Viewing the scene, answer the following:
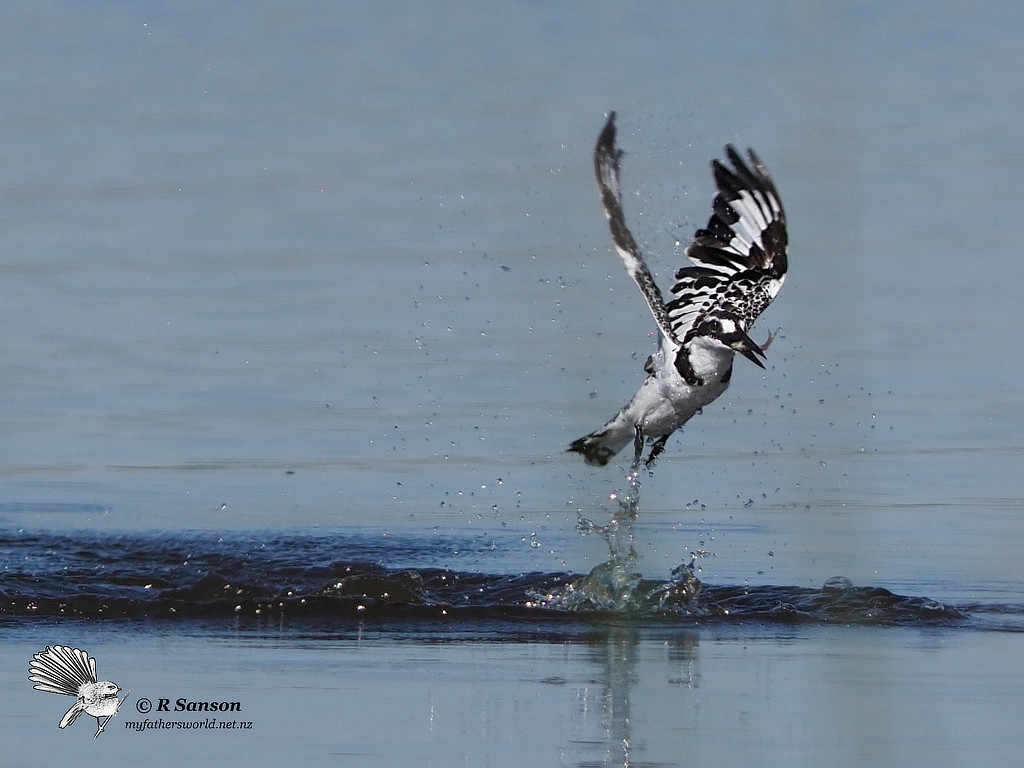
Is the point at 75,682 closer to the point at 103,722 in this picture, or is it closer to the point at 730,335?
the point at 103,722

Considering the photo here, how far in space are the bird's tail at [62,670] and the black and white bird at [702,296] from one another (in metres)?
2.54

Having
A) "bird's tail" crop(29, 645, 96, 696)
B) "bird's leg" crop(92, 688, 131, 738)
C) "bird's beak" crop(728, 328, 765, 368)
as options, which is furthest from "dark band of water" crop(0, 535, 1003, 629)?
"bird's leg" crop(92, 688, 131, 738)

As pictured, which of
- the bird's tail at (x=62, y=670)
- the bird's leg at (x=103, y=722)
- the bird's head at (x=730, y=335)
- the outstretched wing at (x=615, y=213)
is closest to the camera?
the bird's leg at (x=103, y=722)

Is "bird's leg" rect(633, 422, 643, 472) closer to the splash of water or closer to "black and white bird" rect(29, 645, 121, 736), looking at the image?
the splash of water

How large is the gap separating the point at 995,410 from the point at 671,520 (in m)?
2.45

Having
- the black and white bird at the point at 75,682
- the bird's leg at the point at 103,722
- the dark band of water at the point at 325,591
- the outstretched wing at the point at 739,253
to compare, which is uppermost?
the outstretched wing at the point at 739,253

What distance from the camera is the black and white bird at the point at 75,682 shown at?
612 cm

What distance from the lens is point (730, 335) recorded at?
27.0 ft

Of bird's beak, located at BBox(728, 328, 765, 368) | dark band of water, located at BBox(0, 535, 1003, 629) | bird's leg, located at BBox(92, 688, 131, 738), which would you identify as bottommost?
bird's leg, located at BBox(92, 688, 131, 738)

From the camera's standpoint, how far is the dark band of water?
795 centimetres

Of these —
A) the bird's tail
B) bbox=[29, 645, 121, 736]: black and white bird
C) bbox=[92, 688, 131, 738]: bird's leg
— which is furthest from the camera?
the bird's tail

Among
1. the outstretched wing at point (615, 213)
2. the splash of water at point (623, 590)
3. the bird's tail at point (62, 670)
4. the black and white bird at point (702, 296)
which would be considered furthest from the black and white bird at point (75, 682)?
the outstretched wing at point (615, 213)

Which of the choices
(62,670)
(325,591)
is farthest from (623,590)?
(62,670)

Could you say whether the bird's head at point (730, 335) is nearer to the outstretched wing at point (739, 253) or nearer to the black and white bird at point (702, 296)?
the black and white bird at point (702, 296)
